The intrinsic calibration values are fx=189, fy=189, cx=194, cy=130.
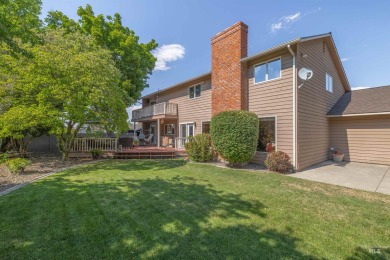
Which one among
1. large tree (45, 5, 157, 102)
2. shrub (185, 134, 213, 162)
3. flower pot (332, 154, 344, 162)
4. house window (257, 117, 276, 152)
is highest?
large tree (45, 5, 157, 102)

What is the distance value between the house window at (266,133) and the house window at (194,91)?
6325mm

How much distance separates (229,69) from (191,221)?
9.62 m

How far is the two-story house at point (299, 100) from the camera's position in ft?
30.1

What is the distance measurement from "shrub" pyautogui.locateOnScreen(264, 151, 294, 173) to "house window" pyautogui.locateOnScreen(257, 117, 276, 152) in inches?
41.4

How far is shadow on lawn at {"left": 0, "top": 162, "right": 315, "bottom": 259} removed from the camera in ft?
9.51

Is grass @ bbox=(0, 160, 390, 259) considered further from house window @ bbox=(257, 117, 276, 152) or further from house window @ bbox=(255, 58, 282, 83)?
house window @ bbox=(255, 58, 282, 83)

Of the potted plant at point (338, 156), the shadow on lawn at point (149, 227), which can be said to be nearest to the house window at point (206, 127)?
the potted plant at point (338, 156)

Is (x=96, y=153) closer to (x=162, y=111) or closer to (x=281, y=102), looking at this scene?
(x=162, y=111)

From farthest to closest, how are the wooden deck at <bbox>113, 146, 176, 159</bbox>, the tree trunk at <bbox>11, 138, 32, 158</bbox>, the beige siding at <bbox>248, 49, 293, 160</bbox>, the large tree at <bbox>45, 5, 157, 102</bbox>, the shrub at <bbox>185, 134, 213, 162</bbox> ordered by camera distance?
1. the large tree at <bbox>45, 5, 157, 102</bbox>
2. the wooden deck at <bbox>113, 146, 176, 159</bbox>
3. the tree trunk at <bbox>11, 138, 32, 158</bbox>
4. the shrub at <bbox>185, 134, 213, 162</bbox>
5. the beige siding at <bbox>248, 49, 293, 160</bbox>

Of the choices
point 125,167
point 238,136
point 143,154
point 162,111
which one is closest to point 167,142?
A: point 162,111

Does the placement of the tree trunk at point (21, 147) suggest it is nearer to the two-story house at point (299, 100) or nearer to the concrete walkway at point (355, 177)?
the two-story house at point (299, 100)

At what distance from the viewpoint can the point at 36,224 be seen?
12.1ft

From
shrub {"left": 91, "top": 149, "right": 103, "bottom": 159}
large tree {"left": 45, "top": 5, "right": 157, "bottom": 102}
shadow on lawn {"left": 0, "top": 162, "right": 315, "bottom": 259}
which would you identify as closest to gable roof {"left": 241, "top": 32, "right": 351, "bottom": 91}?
shadow on lawn {"left": 0, "top": 162, "right": 315, "bottom": 259}

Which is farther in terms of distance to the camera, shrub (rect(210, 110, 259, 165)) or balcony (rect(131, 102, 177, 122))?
balcony (rect(131, 102, 177, 122))
